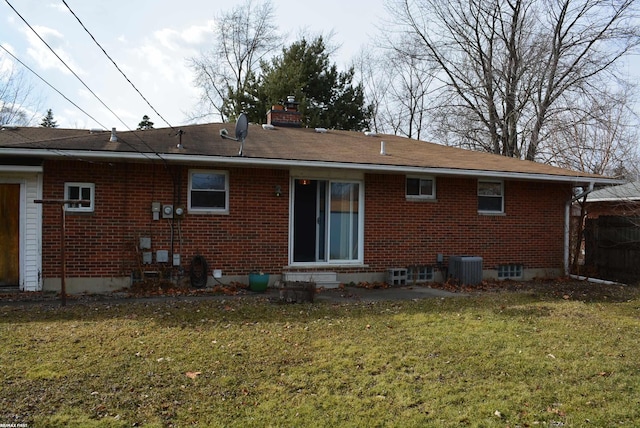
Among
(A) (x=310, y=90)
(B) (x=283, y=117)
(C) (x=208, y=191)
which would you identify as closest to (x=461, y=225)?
(C) (x=208, y=191)

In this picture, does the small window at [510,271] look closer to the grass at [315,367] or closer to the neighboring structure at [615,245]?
the neighboring structure at [615,245]

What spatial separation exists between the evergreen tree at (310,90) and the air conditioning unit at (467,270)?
15093 mm

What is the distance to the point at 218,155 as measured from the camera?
29.9 ft

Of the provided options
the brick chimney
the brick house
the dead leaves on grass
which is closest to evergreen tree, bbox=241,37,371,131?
the brick chimney

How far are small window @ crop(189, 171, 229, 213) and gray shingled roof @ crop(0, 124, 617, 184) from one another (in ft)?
1.82

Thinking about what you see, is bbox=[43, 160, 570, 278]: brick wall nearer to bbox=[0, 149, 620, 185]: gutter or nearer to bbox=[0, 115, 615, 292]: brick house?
bbox=[0, 115, 615, 292]: brick house

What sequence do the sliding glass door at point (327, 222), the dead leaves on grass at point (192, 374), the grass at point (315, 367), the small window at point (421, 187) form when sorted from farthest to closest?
1. the small window at point (421, 187)
2. the sliding glass door at point (327, 222)
3. the dead leaves on grass at point (192, 374)
4. the grass at point (315, 367)

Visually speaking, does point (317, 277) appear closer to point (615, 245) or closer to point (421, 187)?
point (421, 187)

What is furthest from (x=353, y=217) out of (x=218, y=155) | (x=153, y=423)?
(x=153, y=423)

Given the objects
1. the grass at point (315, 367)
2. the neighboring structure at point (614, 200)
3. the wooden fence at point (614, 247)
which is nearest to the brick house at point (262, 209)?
the wooden fence at point (614, 247)

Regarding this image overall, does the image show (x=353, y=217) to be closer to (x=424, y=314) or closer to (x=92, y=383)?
(x=424, y=314)

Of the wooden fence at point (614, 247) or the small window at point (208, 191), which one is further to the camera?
the wooden fence at point (614, 247)

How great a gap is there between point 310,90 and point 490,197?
16.2 meters

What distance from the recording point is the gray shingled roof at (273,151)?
871cm
